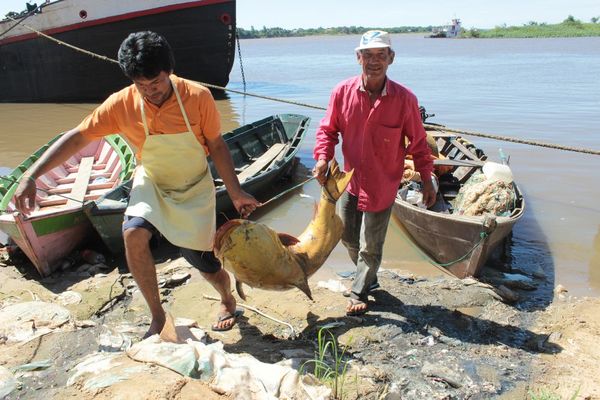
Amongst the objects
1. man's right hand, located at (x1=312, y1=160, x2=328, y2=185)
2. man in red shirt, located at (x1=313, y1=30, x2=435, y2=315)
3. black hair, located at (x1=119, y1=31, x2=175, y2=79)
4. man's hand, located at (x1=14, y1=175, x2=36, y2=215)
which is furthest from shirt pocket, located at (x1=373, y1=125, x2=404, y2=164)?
man's hand, located at (x1=14, y1=175, x2=36, y2=215)

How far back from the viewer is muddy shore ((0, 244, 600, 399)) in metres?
2.85

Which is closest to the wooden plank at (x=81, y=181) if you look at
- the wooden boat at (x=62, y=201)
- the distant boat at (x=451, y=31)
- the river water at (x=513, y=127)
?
the wooden boat at (x=62, y=201)

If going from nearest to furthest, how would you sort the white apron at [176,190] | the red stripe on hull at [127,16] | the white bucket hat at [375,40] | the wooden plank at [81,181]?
the white apron at [176,190] < the white bucket hat at [375,40] < the wooden plank at [81,181] < the red stripe on hull at [127,16]

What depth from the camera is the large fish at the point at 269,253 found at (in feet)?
9.17

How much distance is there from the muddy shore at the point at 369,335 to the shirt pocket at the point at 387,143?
4.34ft

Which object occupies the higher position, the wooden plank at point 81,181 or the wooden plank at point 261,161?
the wooden plank at point 81,181

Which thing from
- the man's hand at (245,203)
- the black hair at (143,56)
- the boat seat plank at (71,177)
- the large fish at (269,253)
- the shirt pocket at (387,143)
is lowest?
the boat seat plank at (71,177)

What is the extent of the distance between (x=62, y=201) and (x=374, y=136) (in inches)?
184

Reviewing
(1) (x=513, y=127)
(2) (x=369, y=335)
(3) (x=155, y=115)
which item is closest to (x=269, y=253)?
(3) (x=155, y=115)

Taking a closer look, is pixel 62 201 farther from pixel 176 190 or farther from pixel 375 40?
pixel 375 40

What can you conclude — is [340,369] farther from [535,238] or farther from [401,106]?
[535,238]

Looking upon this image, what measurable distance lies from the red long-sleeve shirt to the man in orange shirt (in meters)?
0.90

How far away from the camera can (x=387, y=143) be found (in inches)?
136

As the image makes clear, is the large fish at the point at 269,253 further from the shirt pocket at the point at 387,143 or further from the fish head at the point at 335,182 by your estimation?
the shirt pocket at the point at 387,143
